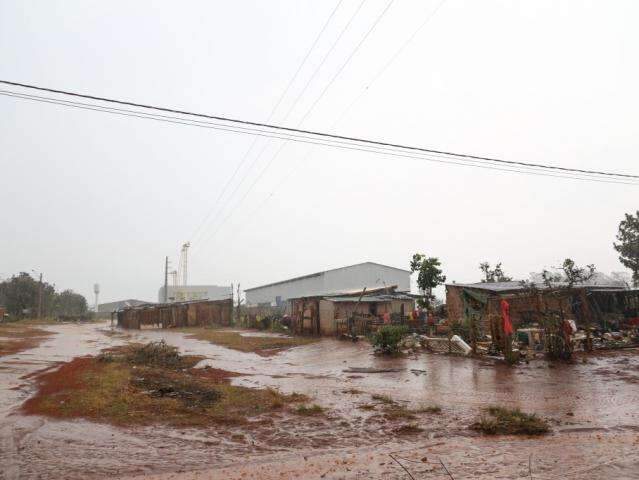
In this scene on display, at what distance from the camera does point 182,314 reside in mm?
47875

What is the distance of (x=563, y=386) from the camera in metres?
11.1

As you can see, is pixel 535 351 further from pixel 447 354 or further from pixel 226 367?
pixel 226 367

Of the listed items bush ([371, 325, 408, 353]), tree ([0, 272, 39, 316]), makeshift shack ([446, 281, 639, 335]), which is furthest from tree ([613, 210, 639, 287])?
tree ([0, 272, 39, 316])

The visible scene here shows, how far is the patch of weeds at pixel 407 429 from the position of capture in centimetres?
741

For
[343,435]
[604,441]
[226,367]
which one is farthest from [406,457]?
[226,367]

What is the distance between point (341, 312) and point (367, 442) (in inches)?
959

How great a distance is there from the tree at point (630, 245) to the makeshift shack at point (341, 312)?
2314cm

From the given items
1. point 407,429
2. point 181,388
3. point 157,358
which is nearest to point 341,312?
point 157,358

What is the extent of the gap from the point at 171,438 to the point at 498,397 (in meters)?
6.79

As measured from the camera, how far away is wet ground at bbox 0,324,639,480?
5.68 metres

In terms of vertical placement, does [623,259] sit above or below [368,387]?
above

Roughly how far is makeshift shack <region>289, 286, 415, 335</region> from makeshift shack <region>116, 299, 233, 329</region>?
16.3 metres

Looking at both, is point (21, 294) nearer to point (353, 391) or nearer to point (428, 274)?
point (428, 274)

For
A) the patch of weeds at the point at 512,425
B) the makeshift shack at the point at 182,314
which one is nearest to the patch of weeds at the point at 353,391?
the patch of weeds at the point at 512,425
